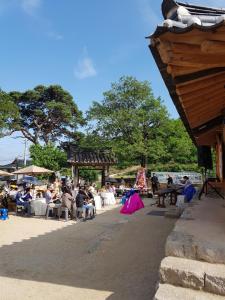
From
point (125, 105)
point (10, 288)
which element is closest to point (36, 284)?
point (10, 288)

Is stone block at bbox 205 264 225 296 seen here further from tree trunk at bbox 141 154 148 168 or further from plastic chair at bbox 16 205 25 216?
tree trunk at bbox 141 154 148 168

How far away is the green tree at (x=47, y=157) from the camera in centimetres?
2989

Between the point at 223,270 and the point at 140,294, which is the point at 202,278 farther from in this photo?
the point at 140,294

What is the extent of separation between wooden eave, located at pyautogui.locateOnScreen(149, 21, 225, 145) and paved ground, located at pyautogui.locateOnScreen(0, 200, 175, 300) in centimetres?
272

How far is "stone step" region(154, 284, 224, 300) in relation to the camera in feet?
8.72

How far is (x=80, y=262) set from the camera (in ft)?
18.1

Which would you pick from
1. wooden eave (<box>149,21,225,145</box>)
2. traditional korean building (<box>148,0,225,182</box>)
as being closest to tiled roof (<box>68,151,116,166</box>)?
wooden eave (<box>149,21,225,145</box>)

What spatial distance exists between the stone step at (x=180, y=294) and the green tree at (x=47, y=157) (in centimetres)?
2787

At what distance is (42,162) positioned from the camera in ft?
97.9

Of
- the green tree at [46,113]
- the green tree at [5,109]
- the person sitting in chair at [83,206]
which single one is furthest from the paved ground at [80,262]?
the green tree at [46,113]

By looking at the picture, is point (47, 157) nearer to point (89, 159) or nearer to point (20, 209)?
point (89, 159)

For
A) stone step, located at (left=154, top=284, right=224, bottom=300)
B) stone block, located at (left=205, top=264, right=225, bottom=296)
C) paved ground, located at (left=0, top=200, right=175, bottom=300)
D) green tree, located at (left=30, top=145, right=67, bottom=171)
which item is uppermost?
green tree, located at (left=30, top=145, right=67, bottom=171)

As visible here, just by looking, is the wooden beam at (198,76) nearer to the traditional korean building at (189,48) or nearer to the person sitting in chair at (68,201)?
the traditional korean building at (189,48)

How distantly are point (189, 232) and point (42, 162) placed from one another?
27.5 m
